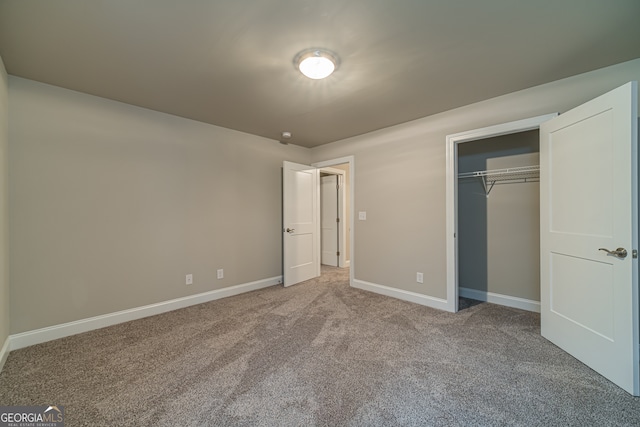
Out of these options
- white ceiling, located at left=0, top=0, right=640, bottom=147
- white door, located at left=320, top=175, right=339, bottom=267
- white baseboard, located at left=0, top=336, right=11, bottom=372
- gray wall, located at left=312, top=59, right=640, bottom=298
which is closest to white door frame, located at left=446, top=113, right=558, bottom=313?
gray wall, located at left=312, top=59, right=640, bottom=298

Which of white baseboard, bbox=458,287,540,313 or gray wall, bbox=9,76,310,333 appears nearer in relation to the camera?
gray wall, bbox=9,76,310,333

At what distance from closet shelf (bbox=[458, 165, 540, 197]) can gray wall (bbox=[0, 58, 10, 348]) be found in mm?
4882

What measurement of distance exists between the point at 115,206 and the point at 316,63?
102 inches

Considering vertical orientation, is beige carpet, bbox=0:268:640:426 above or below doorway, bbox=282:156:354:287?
below

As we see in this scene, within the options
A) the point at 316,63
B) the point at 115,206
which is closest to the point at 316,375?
the point at 316,63

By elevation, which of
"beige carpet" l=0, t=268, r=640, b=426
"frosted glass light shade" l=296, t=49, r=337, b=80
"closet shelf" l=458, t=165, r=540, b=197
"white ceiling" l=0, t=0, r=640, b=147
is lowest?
"beige carpet" l=0, t=268, r=640, b=426

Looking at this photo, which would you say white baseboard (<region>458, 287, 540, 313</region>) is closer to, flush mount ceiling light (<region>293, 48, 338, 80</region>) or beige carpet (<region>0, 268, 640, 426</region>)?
beige carpet (<region>0, 268, 640, 426</region>)

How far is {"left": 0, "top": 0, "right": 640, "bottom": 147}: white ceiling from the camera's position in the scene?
1.59m

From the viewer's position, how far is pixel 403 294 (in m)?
3.56

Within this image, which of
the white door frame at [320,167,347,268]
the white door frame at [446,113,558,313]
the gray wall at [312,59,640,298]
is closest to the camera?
the gray wall at [312,59,640,298]

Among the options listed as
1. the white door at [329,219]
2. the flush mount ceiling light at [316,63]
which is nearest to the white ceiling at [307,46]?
the flush mount ceiling light at [316,63]

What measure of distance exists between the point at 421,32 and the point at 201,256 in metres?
3.41

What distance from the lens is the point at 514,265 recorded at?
330 cm

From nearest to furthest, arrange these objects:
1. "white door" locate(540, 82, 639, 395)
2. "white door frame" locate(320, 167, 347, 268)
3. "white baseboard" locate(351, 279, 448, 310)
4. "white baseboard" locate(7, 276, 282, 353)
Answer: "white door" locate(540, 82, 639, 395)
"white baseboard" locate(7, 276, 282, 353)
"white baseboard" locate(351, 279, 448, 310)
"white door frame" locate(320, 167, 347, 268)
